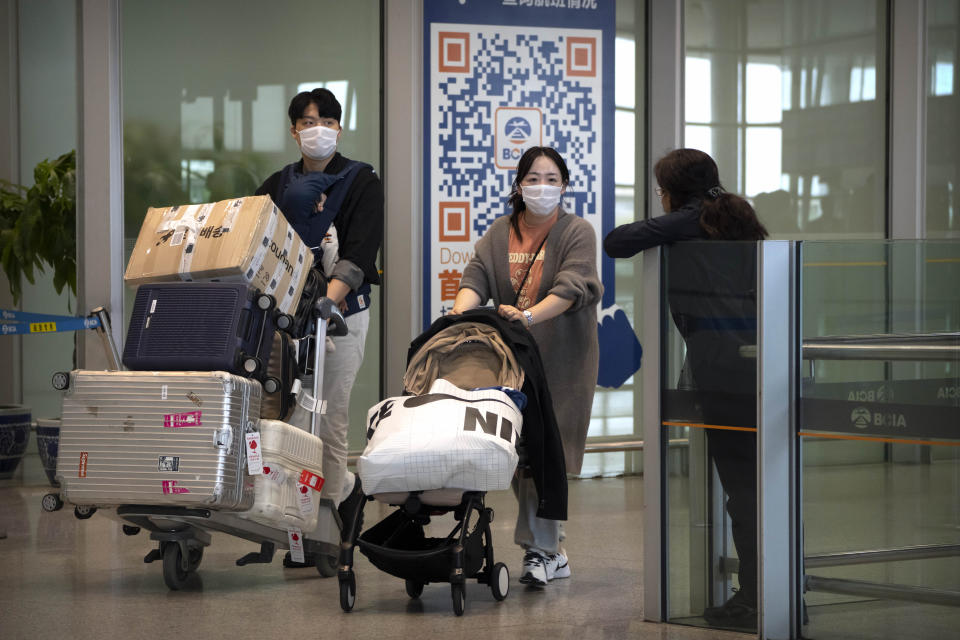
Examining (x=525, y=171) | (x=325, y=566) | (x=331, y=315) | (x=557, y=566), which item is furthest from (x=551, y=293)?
(x=325, y=566)

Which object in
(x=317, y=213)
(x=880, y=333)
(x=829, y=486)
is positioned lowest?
(x=829, y=486)

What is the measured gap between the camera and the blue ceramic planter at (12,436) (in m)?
6.89

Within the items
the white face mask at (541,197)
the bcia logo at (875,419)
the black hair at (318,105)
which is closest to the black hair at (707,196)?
the white face mask at (541,197)

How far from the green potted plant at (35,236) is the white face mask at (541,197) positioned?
363 centimetres

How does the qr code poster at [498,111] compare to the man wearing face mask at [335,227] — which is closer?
the man wearing face mask at [335,227]

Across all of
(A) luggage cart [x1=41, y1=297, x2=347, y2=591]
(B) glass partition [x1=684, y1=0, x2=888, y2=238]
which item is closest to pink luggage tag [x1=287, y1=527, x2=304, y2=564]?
(A) luggage cart [x1=41, y1=297, x2=347, y2=591]

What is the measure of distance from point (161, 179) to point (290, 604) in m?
3.35

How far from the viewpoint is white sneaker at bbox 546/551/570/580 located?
424 centimetres

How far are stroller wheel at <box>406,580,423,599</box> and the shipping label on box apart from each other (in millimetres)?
1051

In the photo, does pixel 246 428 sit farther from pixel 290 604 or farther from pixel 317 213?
pixel 317 213

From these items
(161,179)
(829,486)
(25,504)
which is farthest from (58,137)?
(829,486)

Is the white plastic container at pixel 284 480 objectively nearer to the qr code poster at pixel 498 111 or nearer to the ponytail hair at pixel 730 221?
the ponytail hair at pixel 730 221

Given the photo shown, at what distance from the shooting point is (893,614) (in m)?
3.22

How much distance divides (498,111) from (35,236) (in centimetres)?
286
